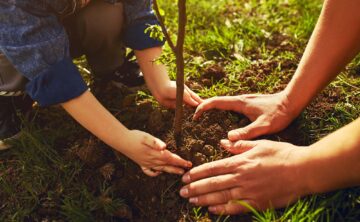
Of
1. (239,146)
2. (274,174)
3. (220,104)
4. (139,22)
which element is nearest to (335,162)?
(274,174)

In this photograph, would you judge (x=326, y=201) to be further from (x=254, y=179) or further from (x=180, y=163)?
(x=180, y=163)

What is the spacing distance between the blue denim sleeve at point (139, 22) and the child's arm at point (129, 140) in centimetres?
57

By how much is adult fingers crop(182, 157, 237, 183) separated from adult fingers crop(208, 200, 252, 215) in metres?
0.15

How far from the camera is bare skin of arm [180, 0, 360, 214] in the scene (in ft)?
5.59

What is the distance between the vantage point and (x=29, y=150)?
90.7 inches

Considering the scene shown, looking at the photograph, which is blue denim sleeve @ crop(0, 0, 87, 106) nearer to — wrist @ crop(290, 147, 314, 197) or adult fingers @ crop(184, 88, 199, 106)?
adult fingers @ crop(184, 88, 199, 106)

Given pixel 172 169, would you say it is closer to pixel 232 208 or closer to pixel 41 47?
pixel 232 208

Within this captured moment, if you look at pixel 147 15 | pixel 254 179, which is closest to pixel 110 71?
pixel 147 15

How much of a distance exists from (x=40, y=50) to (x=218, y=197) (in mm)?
1053

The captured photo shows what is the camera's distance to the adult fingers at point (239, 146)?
77.4 inches

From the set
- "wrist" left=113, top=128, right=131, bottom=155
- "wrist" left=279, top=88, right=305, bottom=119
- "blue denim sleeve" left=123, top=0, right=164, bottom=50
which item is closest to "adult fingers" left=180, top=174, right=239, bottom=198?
"wrist" left=113, top=128, right=131, bottom=155

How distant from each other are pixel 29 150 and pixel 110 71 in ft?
2.26

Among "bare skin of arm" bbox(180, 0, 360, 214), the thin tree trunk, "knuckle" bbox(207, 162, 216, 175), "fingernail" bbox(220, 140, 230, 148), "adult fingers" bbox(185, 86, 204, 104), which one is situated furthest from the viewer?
"adult fingers" bbox(185, 86, 204, 104)

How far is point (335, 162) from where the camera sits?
5.50ft
